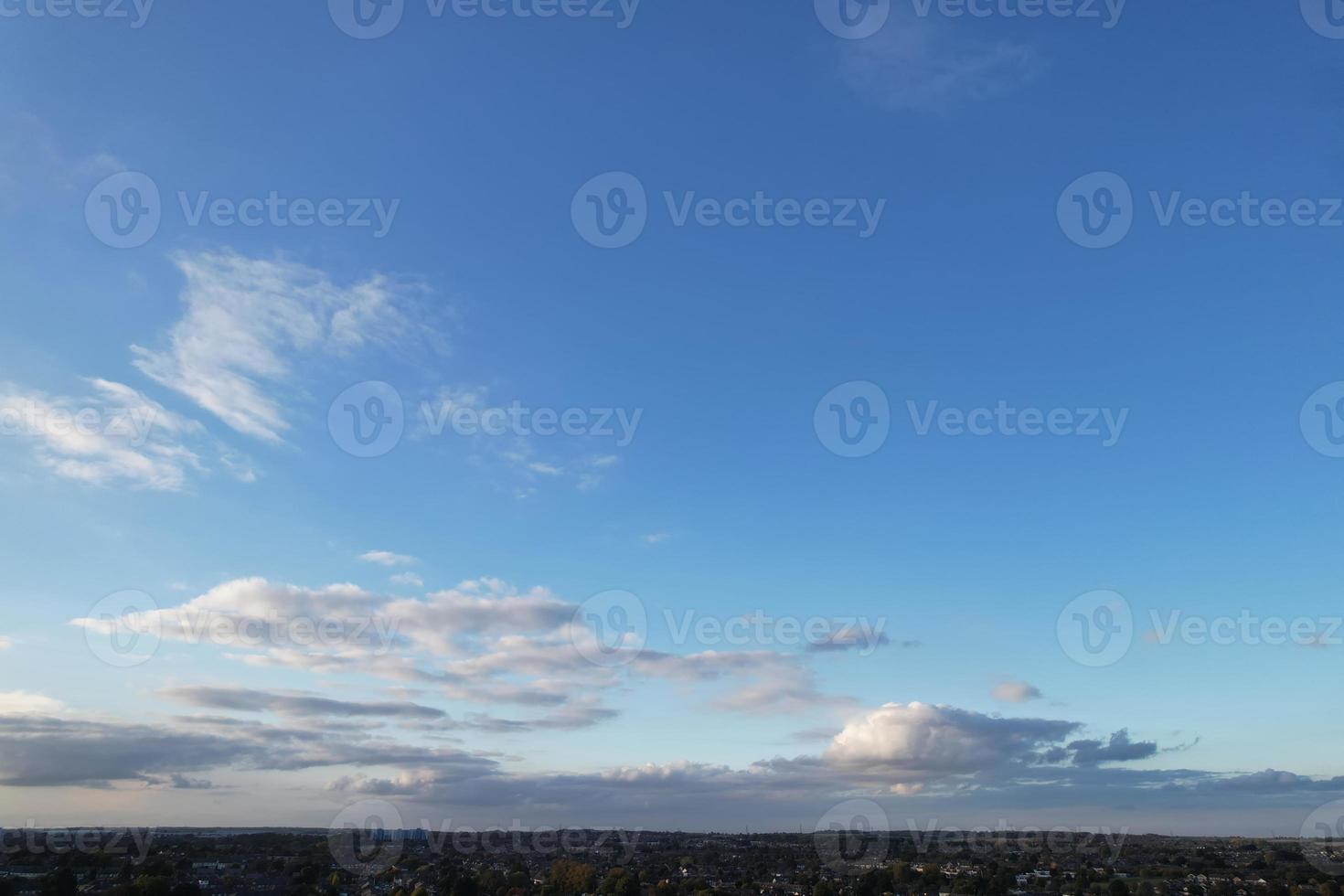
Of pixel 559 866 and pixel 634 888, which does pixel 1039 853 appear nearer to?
pixel 559 866

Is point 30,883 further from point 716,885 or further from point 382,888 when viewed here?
point 716,885

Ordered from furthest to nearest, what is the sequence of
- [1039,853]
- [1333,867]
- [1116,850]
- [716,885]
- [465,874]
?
[1116,850], [1039,853], [1333,867], [465,874], [716,885]

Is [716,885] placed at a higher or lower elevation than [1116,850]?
higher

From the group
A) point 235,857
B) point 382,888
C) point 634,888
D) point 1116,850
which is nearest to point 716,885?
point 634,888

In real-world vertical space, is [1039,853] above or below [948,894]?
below

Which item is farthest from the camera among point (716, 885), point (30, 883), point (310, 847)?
point (310, 847)

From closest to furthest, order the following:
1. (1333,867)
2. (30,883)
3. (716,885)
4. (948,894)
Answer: (30,883) < (948,894) < (716,885) < (1333,867)

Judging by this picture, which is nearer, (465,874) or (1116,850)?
→ (465,874)

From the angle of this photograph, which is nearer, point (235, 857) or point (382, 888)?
point (382, 888)

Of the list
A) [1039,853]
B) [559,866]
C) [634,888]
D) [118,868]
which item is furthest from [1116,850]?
[118,868]
